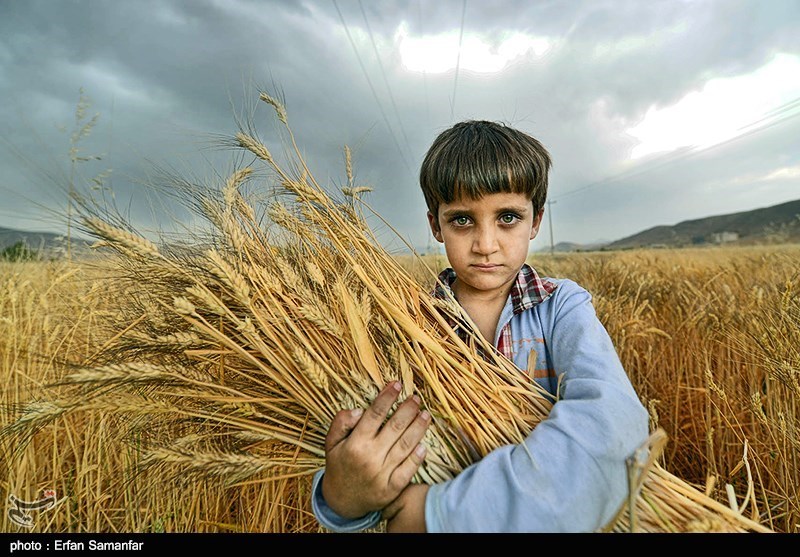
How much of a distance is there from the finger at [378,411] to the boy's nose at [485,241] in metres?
0.50

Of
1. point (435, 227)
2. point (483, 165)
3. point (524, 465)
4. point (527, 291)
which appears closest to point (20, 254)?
point (435, 227)

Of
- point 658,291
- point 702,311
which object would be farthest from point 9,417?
point 658,291

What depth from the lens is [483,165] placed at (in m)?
1.18

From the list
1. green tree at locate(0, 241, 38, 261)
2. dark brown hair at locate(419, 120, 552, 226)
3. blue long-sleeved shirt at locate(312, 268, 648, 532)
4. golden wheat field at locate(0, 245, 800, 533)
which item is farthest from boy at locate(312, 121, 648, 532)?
green tree at locate(0, 241, 38, 261)

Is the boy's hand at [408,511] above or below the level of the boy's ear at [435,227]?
below

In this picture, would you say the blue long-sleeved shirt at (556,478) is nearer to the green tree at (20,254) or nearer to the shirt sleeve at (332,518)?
the shirt sleeve at (332,518)

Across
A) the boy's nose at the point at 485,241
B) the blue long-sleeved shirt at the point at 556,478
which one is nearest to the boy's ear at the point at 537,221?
the boy's nose at the point at 485,241

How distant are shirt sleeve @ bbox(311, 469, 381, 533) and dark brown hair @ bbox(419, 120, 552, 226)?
0.79 m

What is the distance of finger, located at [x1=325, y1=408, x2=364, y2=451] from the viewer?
2.44 feet

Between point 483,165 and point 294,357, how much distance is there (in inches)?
28.6

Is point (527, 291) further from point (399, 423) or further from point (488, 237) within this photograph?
point (399, 423)

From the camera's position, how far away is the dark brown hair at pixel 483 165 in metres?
1.18
